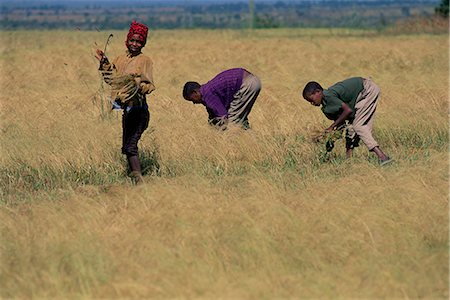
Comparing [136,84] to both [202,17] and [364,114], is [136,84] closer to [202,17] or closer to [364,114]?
[364,114]

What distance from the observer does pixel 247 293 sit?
512cm

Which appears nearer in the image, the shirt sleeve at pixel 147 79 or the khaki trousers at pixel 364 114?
the shirt sleeve at pixel 147 79

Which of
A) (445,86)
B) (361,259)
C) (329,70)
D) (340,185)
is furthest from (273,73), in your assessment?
(361,259)

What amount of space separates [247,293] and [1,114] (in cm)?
785

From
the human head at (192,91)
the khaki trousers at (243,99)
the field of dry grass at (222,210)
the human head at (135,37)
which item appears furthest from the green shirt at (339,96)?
the human head at (135,37)

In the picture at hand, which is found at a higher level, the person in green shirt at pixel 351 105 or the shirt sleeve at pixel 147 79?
the shirt sleeve at pixel 147 79

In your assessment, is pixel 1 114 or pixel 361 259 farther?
pixel 1 114

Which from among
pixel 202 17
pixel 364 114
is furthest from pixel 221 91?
pixel 202 17

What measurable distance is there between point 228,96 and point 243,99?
0.55 feet

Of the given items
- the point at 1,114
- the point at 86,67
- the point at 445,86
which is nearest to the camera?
the point at 1,114

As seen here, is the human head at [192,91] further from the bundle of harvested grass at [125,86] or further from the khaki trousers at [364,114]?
the khaki trousers at [364,114]

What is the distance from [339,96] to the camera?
8.84 m

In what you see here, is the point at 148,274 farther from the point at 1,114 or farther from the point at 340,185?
the point at 1,114

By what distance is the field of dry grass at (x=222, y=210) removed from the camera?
5328 mm
